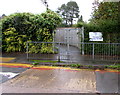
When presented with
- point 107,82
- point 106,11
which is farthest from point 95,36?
point 107,82

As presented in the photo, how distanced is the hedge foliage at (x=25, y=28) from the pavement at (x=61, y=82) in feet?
13.3

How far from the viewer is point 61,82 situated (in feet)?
16.8

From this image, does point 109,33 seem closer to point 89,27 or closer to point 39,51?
point 89,27

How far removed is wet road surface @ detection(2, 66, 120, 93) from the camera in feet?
14.7

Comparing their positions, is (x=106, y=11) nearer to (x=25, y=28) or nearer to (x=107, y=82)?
(x=25, y=28)

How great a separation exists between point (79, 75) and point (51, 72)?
49.4 inches

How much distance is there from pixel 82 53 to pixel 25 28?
451 cm

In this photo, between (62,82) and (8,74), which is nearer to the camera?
(62,82)

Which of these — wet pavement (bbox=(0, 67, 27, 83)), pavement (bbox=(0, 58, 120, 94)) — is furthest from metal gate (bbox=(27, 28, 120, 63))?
wet pavement (bbox=(0, 67, 27, 83))

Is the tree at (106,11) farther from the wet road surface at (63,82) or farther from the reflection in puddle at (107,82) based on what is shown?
the wet road surface at (63,82)

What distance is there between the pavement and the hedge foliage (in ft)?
13.3

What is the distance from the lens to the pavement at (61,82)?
14.6 ft

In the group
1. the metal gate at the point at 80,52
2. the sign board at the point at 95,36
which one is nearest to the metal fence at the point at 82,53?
the metal gate at the point at 80,52

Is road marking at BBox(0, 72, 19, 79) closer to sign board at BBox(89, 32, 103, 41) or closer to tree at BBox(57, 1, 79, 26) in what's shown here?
sign board at BBox(89, 32, 103, 41)
